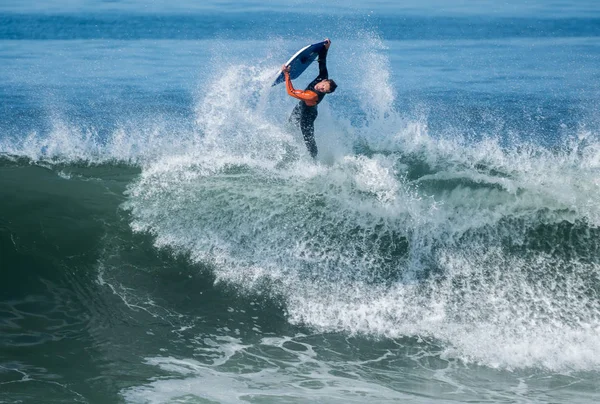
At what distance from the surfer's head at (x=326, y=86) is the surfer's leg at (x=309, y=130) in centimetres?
54

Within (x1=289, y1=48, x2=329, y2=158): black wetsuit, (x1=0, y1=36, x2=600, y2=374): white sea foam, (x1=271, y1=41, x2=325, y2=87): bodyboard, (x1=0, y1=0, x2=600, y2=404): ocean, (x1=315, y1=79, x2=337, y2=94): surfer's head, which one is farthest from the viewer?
(x1=271, y1=41, x2=325, y2=87): bodyboard

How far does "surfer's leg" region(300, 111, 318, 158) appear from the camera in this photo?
952 centimetres

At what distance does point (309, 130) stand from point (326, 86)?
858 mm

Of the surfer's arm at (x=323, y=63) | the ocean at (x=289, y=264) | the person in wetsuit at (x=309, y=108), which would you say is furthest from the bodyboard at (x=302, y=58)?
the ocean at (x=289, y=264)

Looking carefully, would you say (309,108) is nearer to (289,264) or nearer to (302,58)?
(302,58)

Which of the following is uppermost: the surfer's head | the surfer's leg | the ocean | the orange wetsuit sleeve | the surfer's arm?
the surfer's arm

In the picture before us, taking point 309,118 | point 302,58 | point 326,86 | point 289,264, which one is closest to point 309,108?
point 309,118

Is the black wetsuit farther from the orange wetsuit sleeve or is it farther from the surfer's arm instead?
the orange wetsuit sleeve

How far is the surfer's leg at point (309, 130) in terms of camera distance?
9.52 meters

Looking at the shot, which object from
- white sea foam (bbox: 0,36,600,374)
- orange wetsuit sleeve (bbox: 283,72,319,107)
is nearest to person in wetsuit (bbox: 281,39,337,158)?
orange wetsuit sleeve (bbox: 283,72,319,107)

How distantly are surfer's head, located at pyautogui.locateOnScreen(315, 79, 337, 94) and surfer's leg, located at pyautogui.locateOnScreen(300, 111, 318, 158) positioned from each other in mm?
535

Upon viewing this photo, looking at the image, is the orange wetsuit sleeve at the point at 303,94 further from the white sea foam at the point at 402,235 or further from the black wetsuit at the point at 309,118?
the white sea foam at the point at 402,235

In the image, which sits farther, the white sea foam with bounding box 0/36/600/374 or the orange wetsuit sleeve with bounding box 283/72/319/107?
the orange wetsuit sleeve with bounding box 283/72/319/107

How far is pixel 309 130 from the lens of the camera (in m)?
9.59
